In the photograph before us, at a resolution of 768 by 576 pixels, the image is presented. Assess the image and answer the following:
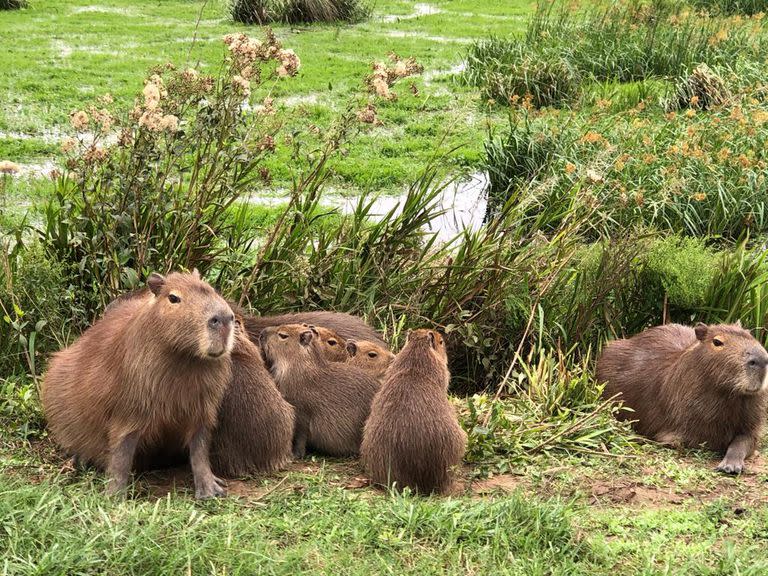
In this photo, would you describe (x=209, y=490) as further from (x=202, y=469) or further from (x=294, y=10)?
(x=294, y=10)

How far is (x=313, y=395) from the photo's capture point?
5.13 m

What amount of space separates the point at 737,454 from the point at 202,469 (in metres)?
2.66

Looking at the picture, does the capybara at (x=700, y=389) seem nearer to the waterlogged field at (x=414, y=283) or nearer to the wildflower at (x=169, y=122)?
the waterlogged field at (x=414, y=283)

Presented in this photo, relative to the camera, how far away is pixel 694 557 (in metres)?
4.06

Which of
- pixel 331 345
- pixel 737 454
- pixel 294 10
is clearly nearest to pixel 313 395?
pixel 331 345

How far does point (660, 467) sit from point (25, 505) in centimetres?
297

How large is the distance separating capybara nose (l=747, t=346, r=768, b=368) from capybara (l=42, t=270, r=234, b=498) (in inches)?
102

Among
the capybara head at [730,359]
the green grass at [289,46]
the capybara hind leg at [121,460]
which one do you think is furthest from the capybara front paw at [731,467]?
the green grass at [289,46]

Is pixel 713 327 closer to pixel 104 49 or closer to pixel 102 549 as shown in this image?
pixel 102 549

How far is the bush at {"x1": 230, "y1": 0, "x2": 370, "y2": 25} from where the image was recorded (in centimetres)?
1780

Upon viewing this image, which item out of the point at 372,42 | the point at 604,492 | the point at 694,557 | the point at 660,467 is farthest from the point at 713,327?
the point at 372,42

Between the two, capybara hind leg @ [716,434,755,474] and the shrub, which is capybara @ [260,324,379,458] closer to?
the shrub

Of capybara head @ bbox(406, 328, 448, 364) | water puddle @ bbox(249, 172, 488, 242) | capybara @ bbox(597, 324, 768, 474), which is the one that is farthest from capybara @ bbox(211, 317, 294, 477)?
water puddle @ bbox(249, 172, 488, 242)

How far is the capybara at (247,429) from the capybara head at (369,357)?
64 centimetres
